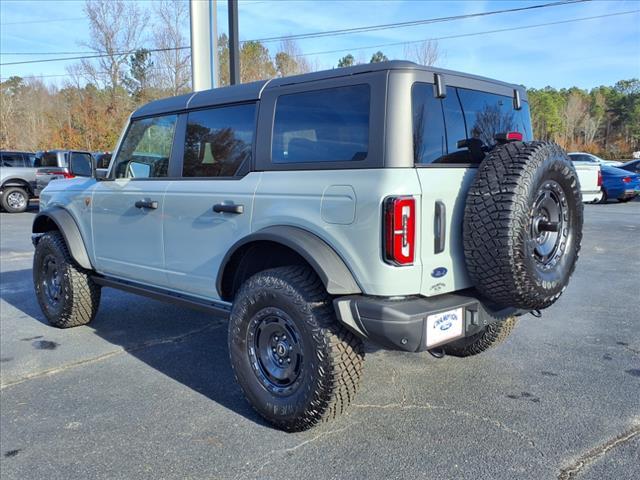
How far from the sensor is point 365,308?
2.72m

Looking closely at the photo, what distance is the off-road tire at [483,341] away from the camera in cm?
399

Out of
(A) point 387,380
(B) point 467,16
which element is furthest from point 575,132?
(A) point 387,380

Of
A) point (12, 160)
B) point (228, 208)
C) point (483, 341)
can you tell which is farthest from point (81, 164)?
point (12, 160)

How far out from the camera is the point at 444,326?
281 cm

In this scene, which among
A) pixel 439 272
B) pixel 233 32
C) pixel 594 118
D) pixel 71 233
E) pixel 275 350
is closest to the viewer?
pixel 439 272

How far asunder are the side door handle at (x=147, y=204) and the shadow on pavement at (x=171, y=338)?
4.06 feet

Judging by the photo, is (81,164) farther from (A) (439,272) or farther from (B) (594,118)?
(B) (594,118)

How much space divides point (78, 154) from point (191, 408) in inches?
103

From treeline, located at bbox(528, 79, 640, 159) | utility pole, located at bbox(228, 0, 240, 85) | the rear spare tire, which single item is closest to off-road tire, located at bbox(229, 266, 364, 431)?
the rear spare tire

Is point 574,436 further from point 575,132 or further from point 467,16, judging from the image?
point 575,132

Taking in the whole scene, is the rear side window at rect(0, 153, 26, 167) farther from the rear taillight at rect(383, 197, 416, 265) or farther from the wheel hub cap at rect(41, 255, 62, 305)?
the rear taillight at rect(383, 197, 416, 265)

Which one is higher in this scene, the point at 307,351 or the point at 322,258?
the point at 322,258

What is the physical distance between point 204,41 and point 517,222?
8739 mm

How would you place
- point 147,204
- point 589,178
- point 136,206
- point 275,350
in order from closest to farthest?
1. point 275,350
2. point 147,204
3. point 136,206
4. point 589,178
